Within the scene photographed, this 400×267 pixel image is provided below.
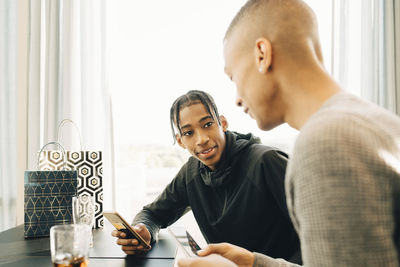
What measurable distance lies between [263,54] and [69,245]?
2.03 ft

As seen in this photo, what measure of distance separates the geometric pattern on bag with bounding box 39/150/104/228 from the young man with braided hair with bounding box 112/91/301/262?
0.22 metres

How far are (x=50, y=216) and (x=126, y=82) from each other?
4.43ft

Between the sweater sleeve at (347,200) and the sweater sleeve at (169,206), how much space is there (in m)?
1.14

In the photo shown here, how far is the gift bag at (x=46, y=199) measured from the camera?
1332mm

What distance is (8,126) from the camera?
2461mm

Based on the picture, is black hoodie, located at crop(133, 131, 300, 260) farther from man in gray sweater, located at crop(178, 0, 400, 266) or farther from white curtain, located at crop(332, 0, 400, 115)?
white curtain, located at crop(332, 0, 400, 115)

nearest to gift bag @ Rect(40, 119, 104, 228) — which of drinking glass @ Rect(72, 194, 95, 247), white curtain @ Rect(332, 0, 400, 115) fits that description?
drinking glass @ Rect(72, 194, 95, 247)

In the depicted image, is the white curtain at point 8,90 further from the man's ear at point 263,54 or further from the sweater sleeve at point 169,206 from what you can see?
the man's ear at point 263,54

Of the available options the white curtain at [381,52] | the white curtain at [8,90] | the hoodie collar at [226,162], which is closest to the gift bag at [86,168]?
the hoodie collar at [226,162]

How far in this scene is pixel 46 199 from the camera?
136 cm

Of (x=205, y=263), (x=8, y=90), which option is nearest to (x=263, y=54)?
(x=205, y=263)

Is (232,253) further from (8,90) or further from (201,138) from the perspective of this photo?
(8,90)

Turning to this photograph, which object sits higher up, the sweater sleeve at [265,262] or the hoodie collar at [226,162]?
the hoodie collar at [226,162]

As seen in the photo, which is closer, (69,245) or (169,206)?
(69,245)
